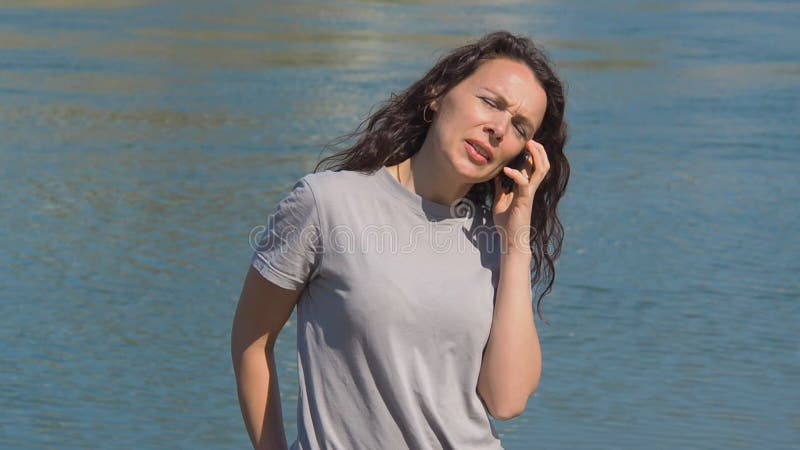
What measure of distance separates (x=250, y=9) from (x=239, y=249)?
652 inches

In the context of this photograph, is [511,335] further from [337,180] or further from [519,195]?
[337,180]

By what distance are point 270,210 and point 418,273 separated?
6976mm

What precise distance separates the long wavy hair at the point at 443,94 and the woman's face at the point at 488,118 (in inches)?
1.2

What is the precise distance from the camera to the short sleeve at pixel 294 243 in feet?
9.09

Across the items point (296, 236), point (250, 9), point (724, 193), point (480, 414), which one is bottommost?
point (250, 9)

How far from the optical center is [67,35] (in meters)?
20.0

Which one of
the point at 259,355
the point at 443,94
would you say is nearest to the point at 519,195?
the point at 443,94

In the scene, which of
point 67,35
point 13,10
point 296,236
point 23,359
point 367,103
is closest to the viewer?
point 296,236

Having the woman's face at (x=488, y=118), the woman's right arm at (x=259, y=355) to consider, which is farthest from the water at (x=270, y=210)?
the woman's face at (x=488, y=118)

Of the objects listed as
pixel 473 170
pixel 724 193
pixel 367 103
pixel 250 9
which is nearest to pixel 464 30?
pixel 250 9

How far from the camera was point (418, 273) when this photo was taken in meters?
2.78

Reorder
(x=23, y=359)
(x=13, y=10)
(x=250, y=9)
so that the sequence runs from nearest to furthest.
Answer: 1. (x=23, y=359)
2. (x=13, y=10)
3. (x=250, y=9)

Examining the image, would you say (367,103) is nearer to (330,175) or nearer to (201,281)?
(201,281)

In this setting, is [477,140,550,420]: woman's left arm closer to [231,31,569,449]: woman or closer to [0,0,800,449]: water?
[231,31,569,449]: woman
